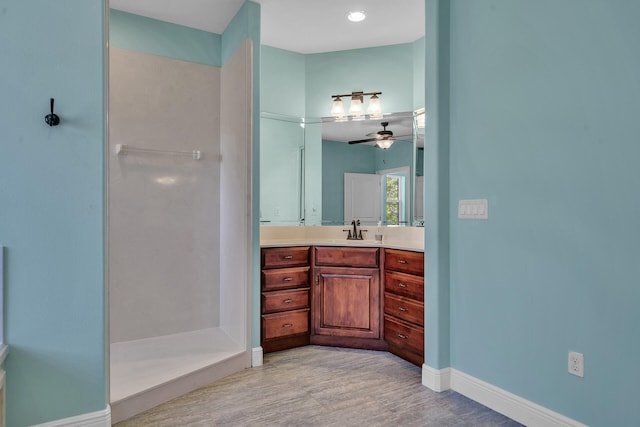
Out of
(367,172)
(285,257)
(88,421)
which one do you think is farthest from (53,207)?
(367,172)

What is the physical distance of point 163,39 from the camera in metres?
3.27

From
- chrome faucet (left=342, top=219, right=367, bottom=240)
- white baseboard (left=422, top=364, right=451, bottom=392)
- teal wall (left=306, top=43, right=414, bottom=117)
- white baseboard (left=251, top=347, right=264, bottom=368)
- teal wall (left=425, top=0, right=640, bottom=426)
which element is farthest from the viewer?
chrome faucet (left=342, top=219, right=367, bottom=240)

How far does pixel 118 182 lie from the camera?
122 inches

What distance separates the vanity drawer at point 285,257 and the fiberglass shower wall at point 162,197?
0.65 m

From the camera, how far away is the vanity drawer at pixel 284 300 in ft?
10.0

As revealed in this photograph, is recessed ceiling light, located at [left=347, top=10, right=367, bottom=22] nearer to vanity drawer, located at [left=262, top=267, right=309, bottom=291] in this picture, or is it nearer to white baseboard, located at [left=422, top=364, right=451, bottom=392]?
vanity drawer, located at [left=262, top=267, right=309, bottom=291]

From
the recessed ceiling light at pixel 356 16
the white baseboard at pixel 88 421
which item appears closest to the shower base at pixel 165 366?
the white baseboard at pixel 88 421

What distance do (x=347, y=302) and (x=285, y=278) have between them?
53cm

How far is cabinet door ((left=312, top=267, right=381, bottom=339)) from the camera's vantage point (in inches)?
123

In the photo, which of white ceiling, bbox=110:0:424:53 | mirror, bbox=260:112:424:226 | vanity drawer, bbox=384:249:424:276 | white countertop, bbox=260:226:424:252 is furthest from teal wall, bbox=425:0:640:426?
mirror, bbox=260:112:424:226

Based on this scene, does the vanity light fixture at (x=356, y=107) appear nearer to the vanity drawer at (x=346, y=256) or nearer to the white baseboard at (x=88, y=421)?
the vanity drawer at (x=346, y=256)

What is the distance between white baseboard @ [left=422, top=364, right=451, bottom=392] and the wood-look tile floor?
45 mm

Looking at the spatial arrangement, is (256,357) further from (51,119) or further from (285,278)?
(51,119)

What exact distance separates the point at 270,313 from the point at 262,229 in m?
0.80
